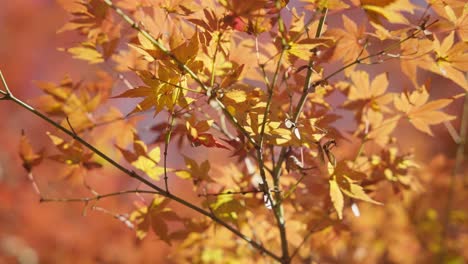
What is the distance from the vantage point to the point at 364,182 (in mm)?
1082

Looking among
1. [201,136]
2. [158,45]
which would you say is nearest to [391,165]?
[201,136]

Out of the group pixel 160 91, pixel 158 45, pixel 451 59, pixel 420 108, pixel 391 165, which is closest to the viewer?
pixel 158 45

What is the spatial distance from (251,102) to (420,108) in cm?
44

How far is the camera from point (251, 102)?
792 mm

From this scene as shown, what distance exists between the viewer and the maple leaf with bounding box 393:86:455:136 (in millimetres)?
965

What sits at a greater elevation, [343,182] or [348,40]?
[348,40]

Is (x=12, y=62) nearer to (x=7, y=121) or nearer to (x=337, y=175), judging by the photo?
(x=7, y=121)

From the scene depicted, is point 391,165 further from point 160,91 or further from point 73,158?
point 73,158

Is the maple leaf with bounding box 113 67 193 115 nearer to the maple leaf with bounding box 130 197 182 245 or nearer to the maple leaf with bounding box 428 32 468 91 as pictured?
the maple leaf with bounding box 130 197 182 245

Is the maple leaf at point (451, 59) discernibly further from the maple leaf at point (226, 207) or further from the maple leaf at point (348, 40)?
the maple leaf at point (226, 207)

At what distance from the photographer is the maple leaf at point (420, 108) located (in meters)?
0.96

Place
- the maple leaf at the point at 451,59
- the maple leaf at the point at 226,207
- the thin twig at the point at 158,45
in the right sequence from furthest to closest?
the maple leaf at the point at 226,207, the maple leaf at the point at 451,59, the thin twig at the point at 158,45

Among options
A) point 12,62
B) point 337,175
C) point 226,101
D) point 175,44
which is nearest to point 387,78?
point 337,175

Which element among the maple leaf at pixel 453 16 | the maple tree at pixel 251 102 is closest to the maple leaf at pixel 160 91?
the maple tree at pixel 251 102
